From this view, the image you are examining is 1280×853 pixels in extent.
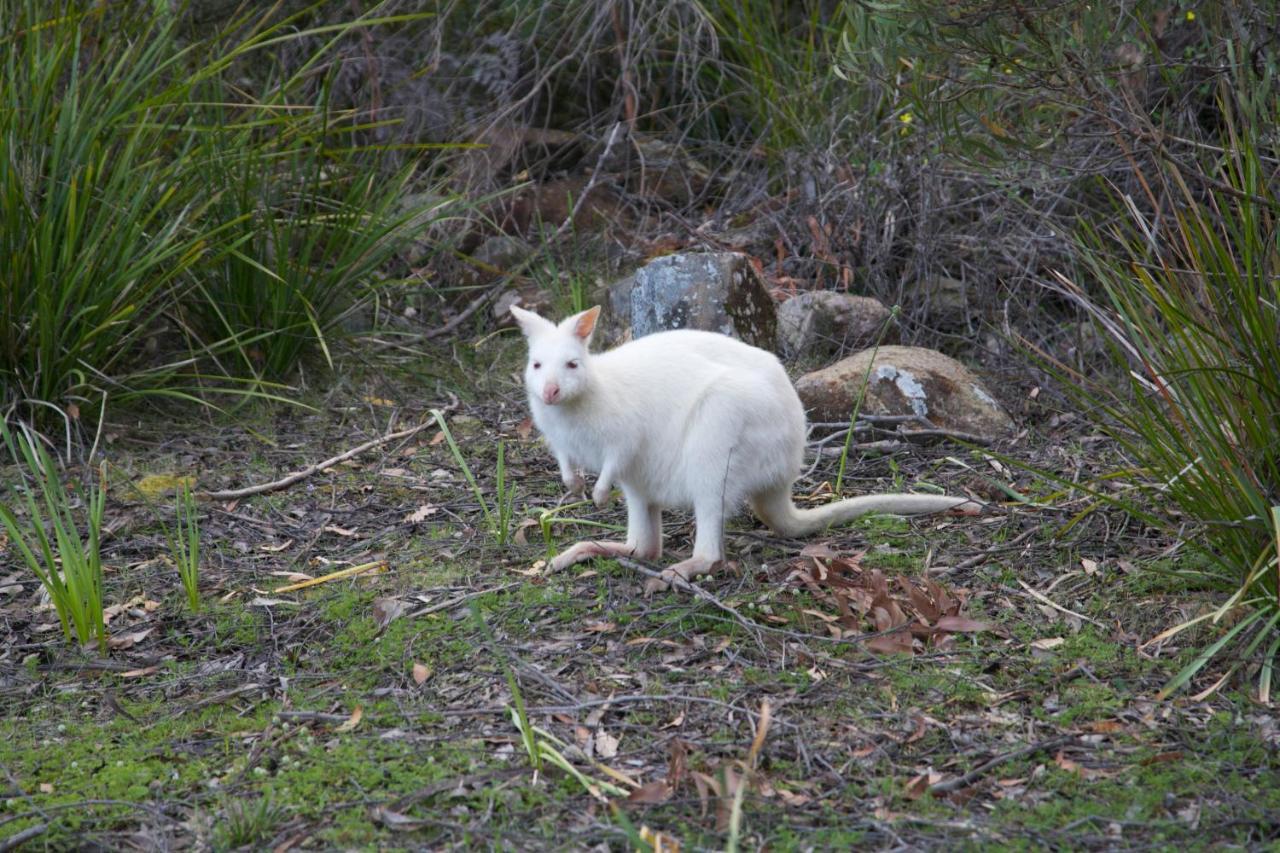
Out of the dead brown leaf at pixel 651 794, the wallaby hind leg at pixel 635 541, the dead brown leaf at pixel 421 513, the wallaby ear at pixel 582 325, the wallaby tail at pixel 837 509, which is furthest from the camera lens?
the dead brown leaf at pixel 421 513

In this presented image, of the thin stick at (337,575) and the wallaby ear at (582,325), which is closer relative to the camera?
the wallaby ear at (582,325)

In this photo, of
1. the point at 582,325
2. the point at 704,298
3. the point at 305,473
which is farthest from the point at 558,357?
the point at 704,298

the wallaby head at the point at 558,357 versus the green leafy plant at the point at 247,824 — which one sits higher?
the wallaby head at the point at 558,357

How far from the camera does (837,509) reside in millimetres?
4273

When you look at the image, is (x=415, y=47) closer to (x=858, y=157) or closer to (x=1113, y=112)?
(x=858, y=157)

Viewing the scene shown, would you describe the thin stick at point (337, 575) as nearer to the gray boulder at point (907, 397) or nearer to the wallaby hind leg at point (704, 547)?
the wallaby hind leg at point (704, 547)

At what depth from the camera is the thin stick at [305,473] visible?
197 inches

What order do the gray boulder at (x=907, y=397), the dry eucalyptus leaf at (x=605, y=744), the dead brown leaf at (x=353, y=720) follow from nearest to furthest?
the dry eucalyptus leaf at (x=605, y=744), the dead brown leaf at (x=353, y=720), the gray boulder at (x=907, y=397)

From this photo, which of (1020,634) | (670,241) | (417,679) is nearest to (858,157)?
(670,241)

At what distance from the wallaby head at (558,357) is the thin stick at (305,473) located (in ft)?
5.01

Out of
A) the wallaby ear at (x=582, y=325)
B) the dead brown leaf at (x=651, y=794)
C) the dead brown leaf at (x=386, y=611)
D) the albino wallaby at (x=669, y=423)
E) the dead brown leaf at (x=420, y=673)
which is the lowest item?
the dead brown leaf at (x=386, y=611)

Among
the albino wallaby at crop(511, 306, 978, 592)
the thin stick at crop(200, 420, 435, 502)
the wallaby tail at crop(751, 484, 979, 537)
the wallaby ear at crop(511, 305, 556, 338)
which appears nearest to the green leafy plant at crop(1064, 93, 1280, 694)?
the wallaby tail at crop(751, 484, 979, 537)

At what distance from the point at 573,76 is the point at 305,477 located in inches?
156

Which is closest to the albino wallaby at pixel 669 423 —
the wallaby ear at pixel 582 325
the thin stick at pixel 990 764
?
the wallaby ear at pixel 582 325
